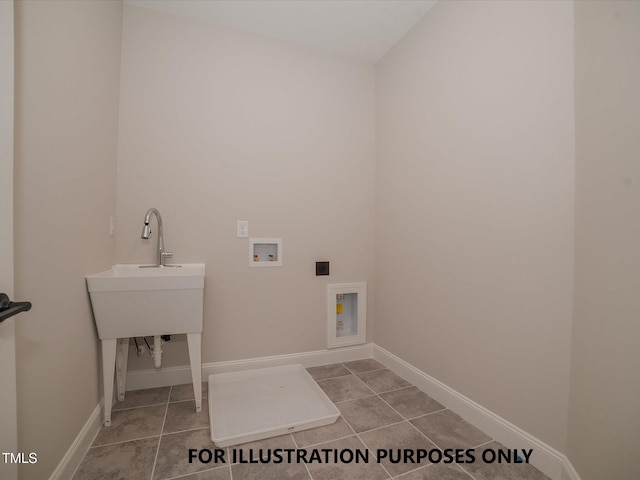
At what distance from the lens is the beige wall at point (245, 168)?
1.90 m

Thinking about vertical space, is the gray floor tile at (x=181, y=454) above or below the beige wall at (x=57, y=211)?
below

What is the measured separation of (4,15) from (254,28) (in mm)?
1691

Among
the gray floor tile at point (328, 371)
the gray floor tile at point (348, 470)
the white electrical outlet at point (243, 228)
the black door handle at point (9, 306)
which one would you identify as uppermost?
the white electrical outlet at point (243, 228)

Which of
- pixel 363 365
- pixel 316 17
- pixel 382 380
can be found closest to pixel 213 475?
pixel 382 380

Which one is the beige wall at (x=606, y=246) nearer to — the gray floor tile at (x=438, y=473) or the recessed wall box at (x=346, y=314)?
the gray floor tile at (x=438, y=473)

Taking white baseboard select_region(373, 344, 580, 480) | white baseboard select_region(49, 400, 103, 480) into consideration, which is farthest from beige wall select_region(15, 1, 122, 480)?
white baseboard select_region(373, 344, 580, 480)

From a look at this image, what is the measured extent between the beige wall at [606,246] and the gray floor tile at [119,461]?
1725mm

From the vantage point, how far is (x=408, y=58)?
2125 millimetres

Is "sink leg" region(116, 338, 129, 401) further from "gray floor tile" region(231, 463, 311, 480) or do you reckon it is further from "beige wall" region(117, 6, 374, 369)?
"gray floor tile" region(231, 463, 311, 480)

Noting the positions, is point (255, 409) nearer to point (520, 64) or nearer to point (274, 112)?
point (274, 112)

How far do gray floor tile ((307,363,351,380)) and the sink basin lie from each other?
976 mm

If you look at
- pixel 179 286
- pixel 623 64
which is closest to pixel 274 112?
pixel 179 286

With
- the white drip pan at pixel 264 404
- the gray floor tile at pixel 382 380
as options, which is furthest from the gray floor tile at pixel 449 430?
the white drip pan at pixel 264 404

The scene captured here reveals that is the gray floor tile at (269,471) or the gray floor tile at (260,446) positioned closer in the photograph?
the gray floor tile at (269,471)
